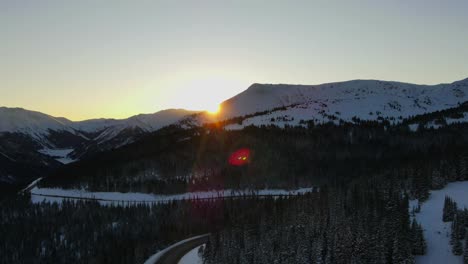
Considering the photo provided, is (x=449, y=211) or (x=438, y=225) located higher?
(x=449, y=211)

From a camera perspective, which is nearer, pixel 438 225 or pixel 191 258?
pixel 438 225

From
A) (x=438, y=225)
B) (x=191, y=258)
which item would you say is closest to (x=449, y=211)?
(x=438, y=225)

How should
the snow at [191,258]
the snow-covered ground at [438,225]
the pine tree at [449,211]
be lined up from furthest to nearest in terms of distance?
the snow at [191,258] < the pine tree at [449,211] < the snow-covered ground at [438,225]

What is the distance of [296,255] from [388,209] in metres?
17.8

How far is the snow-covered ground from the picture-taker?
74438mm

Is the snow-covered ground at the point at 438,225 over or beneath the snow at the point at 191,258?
over

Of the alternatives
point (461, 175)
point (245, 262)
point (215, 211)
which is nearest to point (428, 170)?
point (461, 175)

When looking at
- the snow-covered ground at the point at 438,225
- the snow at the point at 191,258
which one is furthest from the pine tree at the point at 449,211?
the snow at the point at 191,258

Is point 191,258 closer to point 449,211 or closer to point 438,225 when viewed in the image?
point 438,225

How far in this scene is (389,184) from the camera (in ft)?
372

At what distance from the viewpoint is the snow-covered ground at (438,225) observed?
74438 millimetres

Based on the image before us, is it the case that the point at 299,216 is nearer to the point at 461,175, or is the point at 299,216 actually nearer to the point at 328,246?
the point at 328,246

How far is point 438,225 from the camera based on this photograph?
83562 mm

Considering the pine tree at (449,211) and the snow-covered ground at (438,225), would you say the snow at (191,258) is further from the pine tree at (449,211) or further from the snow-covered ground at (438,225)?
the pine tree at (449,211)
